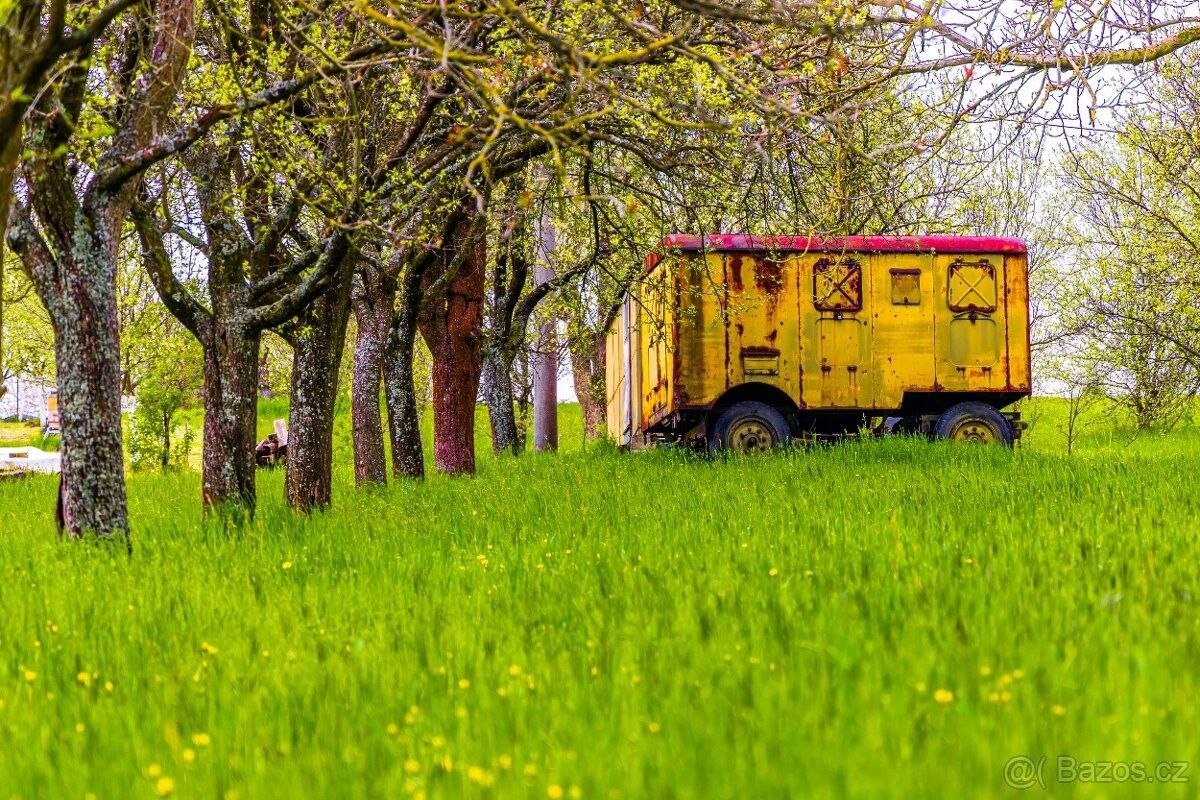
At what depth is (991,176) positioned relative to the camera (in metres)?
34.1

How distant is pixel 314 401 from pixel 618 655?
7.76 m

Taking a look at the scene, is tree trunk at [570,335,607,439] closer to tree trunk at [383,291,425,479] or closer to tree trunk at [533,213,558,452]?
tree trunk at [533,213,558,452]

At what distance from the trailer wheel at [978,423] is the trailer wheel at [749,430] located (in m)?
2.44

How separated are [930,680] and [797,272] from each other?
1285cm

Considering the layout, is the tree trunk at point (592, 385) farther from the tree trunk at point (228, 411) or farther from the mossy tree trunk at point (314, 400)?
the tree trunk at point (228, 411)

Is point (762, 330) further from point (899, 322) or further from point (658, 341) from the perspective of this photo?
point (899, 322)

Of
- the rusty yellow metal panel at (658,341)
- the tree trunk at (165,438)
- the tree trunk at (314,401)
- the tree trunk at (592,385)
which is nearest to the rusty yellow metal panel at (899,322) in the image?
the rusty yellow metal panel at (658,341)

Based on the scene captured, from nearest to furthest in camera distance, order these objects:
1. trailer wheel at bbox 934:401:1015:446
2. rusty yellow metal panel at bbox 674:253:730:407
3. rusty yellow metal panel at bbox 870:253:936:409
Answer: rusty yellow metal panel at bbox 674:253:730:407
rusty yellow metal panel at bbox 870:253:936:409
trailer wheel at bbox 934:401:1015:446

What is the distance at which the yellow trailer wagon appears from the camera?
1630 cm

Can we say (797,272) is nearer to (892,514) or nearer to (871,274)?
(871,274)

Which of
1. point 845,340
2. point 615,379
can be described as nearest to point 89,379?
point 845,340

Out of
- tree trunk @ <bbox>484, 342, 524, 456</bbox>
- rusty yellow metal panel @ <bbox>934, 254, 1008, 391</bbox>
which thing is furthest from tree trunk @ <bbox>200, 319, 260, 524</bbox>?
tree trunk @ <bbox>484, 342, 524, 456</bbox>

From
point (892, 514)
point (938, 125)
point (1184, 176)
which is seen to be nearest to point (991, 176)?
point (1184, 176)

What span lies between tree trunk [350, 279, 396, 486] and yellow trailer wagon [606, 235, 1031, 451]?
11.6ft
